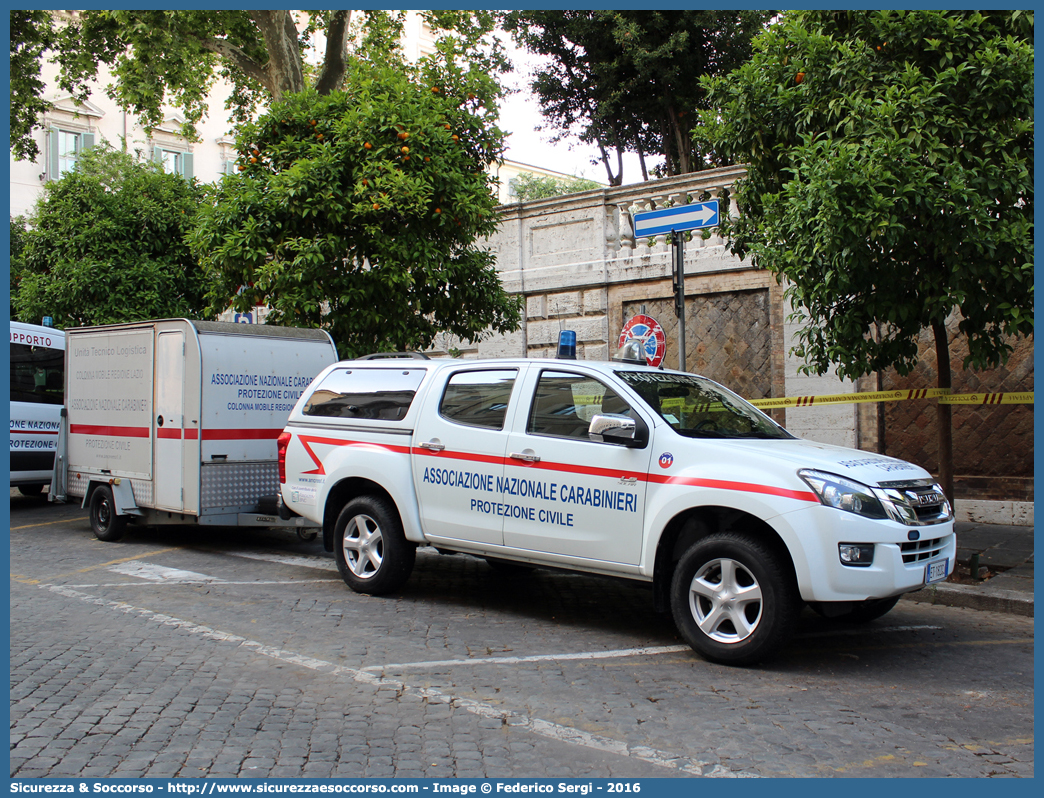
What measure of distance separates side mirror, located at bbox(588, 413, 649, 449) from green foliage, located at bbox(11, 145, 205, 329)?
1200 cm

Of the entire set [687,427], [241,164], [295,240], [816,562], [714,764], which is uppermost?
[241,164]

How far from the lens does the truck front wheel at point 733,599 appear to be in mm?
5246

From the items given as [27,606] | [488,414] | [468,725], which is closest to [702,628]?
[468,725]

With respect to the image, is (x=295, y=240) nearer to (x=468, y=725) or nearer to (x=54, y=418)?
(x=54, y=418)

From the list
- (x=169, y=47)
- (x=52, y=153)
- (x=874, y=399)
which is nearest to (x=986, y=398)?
(x=874, y=399)

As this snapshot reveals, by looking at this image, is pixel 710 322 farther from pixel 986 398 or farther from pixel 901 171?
pixel 901 171

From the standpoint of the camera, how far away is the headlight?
520 centimetres

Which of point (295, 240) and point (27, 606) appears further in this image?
point (295, 240)

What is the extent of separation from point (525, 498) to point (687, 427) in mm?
1233

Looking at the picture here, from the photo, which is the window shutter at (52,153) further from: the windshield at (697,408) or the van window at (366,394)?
the windshield at (697,408)

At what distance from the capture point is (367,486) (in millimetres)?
7465

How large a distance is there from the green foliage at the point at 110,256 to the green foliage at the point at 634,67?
31.1 feet

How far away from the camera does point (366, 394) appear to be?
765 centimetres

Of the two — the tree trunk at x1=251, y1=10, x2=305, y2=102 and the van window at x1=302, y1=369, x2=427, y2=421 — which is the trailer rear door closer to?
the van window at x1=302, y1=369, x2=427, y2=421
